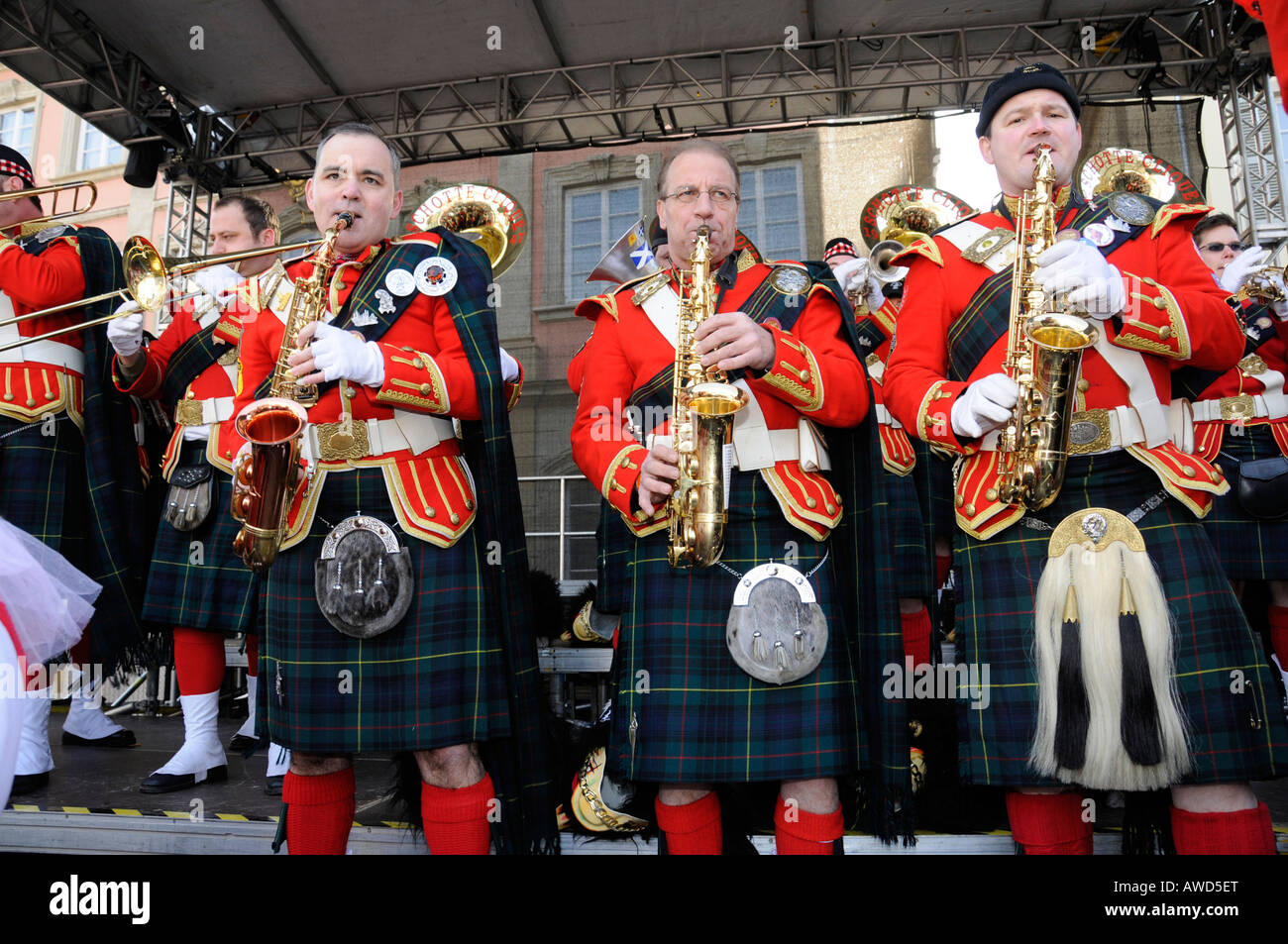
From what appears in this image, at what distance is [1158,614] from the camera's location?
204cm

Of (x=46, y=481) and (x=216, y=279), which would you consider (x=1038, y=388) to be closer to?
(x=216, y=279)

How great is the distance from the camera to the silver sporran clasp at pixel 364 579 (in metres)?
2.40

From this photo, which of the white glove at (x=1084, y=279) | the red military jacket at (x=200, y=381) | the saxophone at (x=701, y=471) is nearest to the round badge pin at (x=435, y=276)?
the saxophone at (x=701, y=471)

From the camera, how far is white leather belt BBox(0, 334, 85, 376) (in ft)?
11.9

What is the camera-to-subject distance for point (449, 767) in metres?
2.44

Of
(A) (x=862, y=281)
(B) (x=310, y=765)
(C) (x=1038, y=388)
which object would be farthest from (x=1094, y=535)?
(A) (x=862, y=281)

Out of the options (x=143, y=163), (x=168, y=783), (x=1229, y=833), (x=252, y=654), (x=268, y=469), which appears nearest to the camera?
(x=1229, y=833)

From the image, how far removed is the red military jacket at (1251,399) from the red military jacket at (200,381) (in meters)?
4.00

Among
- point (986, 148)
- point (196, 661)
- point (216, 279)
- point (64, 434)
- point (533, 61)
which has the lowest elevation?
point (196, 661)

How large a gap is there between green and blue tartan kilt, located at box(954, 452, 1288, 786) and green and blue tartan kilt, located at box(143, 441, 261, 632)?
2615 mm

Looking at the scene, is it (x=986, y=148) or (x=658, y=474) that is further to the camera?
(x=986, y=148)

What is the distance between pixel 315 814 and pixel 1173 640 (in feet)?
6.96

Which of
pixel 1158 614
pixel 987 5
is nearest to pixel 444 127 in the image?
pixel 987 5

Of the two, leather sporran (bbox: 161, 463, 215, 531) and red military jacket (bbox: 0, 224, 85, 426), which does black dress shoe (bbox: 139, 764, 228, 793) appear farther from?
red military jacket (bbox: 0, 224, 85, 426)
